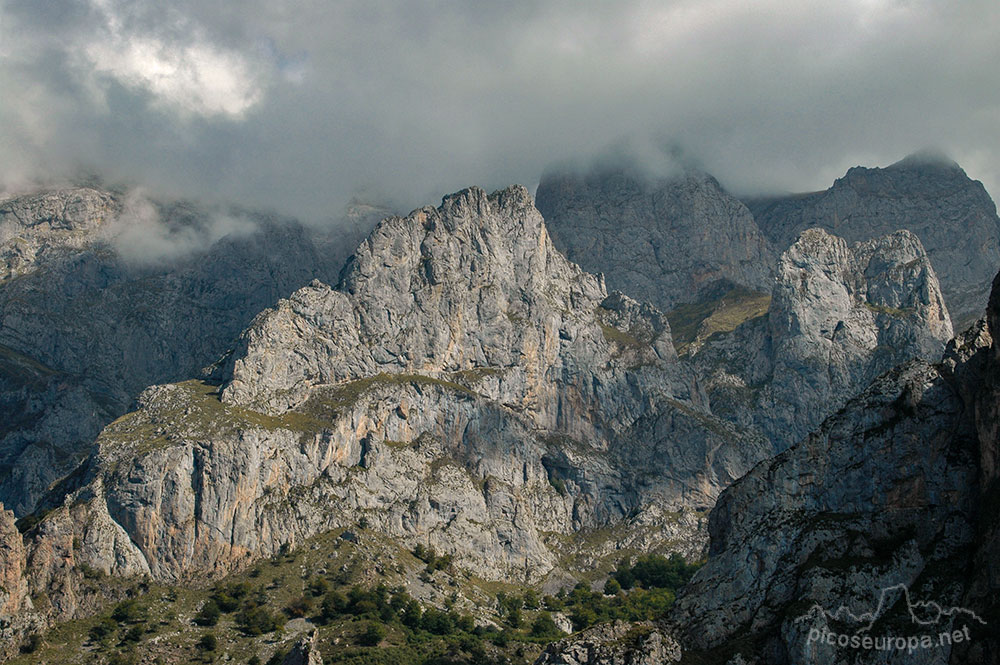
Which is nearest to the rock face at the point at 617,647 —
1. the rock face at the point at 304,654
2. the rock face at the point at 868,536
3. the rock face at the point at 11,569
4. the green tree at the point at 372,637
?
the rock face at the point at 868,536

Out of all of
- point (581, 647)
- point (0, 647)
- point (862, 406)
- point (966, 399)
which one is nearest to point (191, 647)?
point (0, 647)

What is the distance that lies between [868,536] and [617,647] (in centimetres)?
2842

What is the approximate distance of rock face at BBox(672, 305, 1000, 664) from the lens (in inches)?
4090

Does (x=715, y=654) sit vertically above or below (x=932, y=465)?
below

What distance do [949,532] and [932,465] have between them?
9.26 metres

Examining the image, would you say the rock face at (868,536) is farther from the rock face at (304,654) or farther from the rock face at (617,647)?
the rock face at (304,654)

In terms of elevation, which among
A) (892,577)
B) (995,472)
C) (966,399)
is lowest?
(892,577)

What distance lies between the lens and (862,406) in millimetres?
127688

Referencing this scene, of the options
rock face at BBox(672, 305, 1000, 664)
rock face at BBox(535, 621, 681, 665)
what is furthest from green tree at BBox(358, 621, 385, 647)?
rock face at BBox(672, 305, 1000, 664)

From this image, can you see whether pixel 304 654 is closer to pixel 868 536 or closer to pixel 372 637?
pixel 372 637

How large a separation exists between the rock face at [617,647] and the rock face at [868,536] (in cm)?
393

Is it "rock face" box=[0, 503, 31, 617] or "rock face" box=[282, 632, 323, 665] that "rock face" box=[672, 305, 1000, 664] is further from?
"rock face" box=[0, 503, 31, 617]

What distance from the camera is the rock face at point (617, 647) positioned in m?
115

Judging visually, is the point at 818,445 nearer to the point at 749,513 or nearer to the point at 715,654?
the point at 749,513
